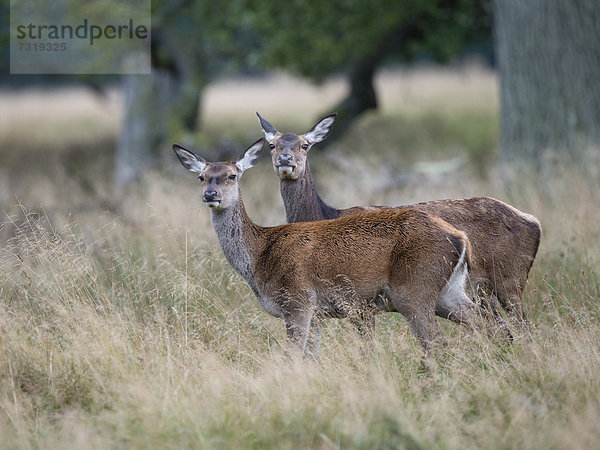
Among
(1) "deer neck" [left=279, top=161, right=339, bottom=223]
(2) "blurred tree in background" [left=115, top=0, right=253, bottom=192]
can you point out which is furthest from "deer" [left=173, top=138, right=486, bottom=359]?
(2) "blurred tree in background" [left=115, top=0, right=253, bottom=192]

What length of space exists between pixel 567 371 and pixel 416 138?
14567 mm

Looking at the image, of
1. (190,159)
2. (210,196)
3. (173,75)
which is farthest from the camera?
(173,75)

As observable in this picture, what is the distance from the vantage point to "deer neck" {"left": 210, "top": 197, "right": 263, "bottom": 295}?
594cm

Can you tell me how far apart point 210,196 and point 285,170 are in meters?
1.20

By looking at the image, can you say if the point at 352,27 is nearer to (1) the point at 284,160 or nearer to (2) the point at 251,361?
(1) the point at 284,160

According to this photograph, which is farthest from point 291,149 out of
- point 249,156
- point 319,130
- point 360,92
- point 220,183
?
point 360,92

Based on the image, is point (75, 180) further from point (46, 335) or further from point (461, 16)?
point (46, 335)

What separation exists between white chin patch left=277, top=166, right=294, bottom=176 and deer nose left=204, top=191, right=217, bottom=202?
45.1 inches

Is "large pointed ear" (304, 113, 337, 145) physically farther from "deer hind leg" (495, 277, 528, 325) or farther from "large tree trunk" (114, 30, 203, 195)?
"large tree trunk" (114, 30, 203, 195)

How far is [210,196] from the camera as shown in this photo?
19.0 ft

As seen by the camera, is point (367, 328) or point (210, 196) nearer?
point (367, 328)

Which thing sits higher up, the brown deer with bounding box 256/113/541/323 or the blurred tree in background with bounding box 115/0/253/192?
the blurred tree in background with bounding box 115/0/253/192

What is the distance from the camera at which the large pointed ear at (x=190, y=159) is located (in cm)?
634

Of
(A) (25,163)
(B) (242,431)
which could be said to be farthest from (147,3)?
(B) (242,431)
